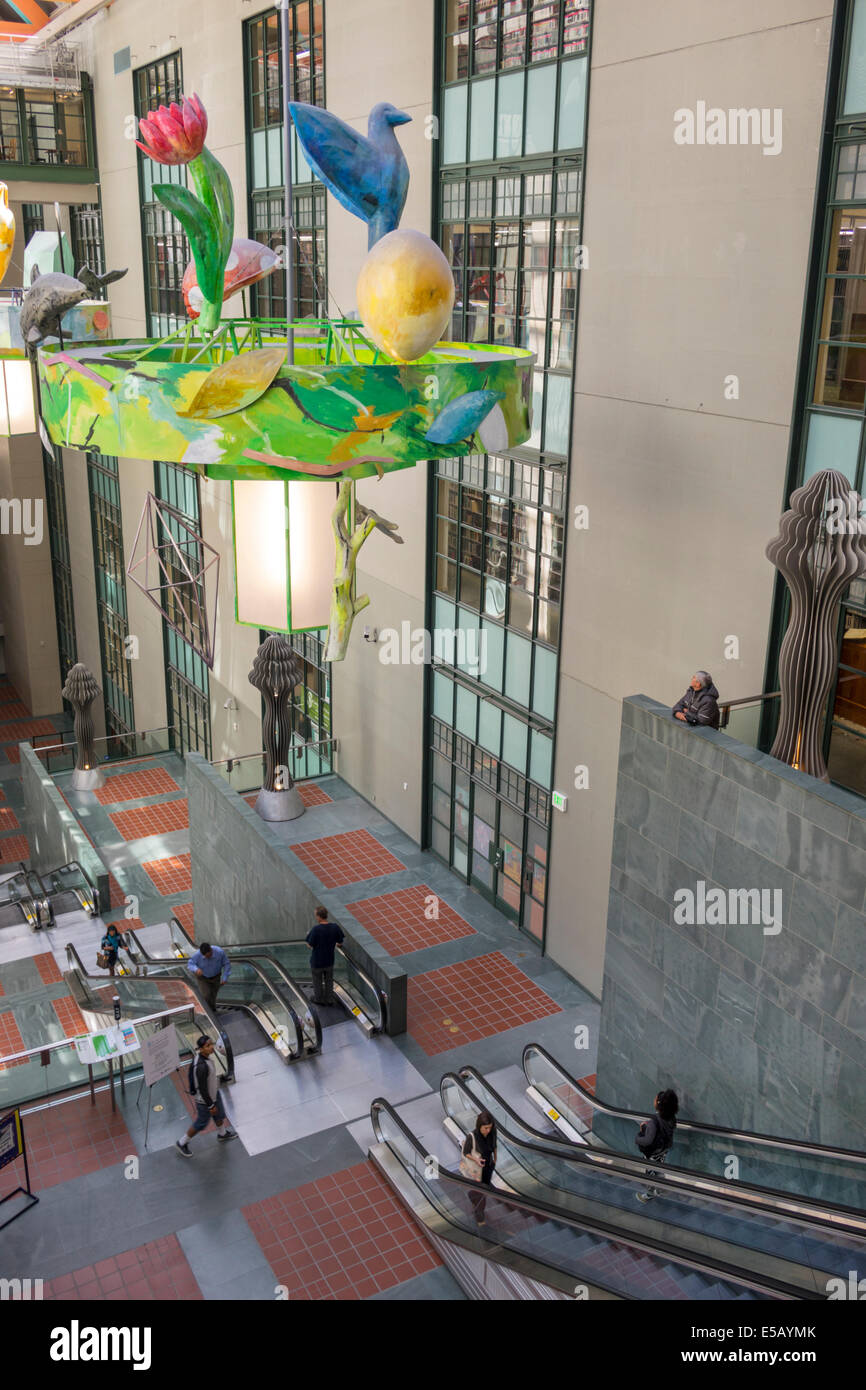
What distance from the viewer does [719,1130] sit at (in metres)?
11.0

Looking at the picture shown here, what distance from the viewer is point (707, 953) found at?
11383mm

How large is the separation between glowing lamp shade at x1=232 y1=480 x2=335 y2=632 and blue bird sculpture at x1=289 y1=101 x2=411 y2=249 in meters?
1.67

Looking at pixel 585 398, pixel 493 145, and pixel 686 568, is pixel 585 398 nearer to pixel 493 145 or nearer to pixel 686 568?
pixel 686 568

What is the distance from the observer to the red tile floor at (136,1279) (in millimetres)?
10852

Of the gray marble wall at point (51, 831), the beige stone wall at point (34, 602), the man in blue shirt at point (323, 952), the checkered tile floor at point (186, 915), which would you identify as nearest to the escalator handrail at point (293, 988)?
the man in blue shirt at point (323, 952)

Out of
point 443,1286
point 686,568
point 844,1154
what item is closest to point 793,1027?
point 844,1154

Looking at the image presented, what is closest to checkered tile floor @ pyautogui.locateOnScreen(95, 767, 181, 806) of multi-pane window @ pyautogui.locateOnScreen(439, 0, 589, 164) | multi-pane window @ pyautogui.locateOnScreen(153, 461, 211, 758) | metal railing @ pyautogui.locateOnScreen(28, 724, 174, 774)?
metal railing @ pyautogui.locateOnScreen(28, 724, 174, 774)

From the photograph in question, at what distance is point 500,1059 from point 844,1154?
635cm

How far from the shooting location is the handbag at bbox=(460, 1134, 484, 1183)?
1176 cm

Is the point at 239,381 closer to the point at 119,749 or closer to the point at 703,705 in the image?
the point at 703,705

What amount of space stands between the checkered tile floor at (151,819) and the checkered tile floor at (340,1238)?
14.0 meters

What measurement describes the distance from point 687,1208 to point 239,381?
28.4 ft

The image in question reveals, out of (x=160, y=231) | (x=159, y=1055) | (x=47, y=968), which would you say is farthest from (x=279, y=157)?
(x=159, y=1055)

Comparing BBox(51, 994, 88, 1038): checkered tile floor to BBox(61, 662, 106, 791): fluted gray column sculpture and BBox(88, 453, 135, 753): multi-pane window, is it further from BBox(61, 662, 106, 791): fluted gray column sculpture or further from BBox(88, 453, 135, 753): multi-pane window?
BBox(88, 453, 135, 753): multi-pane window
